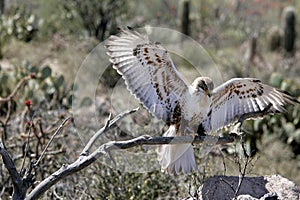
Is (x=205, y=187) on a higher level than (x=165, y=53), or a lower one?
lower

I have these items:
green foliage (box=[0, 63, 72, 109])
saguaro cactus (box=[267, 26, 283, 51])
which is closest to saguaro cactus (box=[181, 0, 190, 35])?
saguaro cactus (box=[267, 26, 283, 51])

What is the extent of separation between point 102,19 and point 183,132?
792 centimetres

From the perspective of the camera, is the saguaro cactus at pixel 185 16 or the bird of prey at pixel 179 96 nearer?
the bird of prey at pixel 179 96

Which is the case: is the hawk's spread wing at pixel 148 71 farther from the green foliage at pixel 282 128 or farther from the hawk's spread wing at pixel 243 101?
the green foliage at pixel 282 128

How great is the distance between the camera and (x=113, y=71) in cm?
912

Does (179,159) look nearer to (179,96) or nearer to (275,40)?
(179,96)

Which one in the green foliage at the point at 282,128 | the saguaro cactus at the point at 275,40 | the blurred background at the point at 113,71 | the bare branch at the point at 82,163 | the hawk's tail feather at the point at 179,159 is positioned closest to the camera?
the bare branch at the point at 82,163

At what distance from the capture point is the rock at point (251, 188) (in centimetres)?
343

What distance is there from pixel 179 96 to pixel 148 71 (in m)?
0.26

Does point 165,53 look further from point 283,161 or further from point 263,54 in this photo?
point 263,54

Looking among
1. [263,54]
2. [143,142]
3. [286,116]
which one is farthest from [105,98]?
[263,54]

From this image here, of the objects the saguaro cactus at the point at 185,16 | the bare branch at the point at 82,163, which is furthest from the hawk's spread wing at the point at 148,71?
the saguaro cactus at the point at 185,16

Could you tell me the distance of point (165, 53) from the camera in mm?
3891

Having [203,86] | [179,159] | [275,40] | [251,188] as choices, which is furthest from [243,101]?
[275,40]
